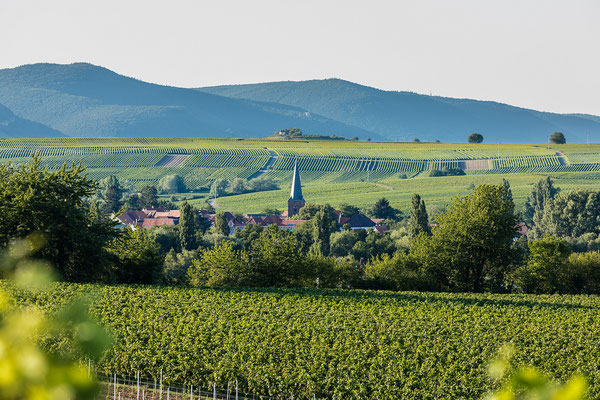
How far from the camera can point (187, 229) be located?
83750mm

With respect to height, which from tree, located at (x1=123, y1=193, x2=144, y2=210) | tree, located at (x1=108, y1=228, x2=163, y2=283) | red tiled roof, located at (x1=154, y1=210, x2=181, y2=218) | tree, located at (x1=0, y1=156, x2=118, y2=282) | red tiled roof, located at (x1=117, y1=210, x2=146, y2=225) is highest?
→ tree, located at (x1=0, y1=156, x2=118, y2=282)

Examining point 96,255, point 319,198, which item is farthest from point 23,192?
point 319,198

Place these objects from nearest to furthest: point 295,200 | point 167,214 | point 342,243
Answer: point 342,243, point 167,214, point 295,200

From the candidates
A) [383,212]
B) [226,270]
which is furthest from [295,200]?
[226,270]

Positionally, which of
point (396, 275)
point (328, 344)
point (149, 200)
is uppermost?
point (328, 344)

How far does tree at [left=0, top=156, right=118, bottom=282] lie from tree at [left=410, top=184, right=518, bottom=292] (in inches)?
878

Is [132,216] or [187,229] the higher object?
[187,229]

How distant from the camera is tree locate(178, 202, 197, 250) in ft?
274

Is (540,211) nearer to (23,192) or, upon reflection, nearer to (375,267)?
(375,267)

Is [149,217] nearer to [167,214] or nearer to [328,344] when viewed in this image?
[167,214]

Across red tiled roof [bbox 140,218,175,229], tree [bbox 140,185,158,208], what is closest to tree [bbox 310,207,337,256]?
red tiled roof [bbox 140,218,175,229]

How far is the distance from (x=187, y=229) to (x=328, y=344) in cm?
5974

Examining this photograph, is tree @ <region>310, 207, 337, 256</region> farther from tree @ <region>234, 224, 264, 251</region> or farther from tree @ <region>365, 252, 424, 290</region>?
tree @ <region>365, 252, 424, 290</region>

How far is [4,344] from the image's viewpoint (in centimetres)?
153
